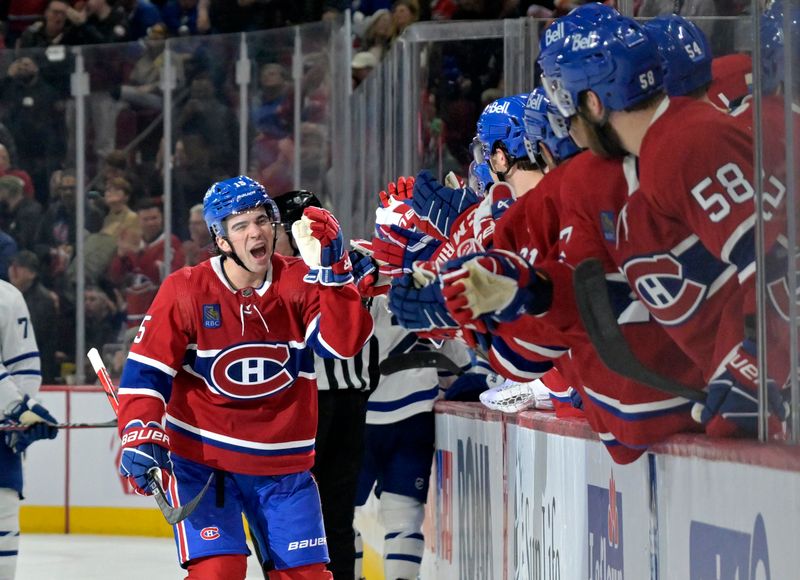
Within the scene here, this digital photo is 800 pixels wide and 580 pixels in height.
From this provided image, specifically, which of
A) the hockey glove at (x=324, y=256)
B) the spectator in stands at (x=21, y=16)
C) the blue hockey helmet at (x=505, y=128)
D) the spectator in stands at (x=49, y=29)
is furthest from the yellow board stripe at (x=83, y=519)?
the blue hockey helmet at (x=505, y=128)

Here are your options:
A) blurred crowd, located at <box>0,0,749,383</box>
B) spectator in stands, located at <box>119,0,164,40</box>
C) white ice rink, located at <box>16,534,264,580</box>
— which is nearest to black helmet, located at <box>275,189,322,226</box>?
white ice rink, located at <box>16,534,264,580</box>

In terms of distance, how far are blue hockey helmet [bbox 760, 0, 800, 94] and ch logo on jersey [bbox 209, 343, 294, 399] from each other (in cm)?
185

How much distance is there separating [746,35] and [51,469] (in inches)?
243

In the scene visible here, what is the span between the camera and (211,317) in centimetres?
329

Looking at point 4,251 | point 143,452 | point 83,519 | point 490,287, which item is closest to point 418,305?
point 490,287

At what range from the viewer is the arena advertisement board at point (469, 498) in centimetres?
348

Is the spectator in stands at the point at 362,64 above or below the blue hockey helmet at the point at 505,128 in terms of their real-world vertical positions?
above

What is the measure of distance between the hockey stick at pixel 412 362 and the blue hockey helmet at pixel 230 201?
Answer: 4.51 ft

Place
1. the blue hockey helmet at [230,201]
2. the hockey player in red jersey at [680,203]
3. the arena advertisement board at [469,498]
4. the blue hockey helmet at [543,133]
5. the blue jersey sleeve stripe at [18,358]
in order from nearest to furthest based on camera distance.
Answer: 1. the hockey player in red jersey at [680,203]
2. the blue hockey helmet at [543,133]
3. the blue hockey helmet at [230,201]
4. the arena advertisement board at [469,498]
5. the blue jersey sleeve stripe at [18,358]

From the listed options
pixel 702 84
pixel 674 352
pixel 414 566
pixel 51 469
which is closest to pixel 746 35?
pixel 702 84

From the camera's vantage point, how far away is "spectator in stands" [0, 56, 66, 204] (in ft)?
25.1

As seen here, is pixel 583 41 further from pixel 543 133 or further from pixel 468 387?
pixel 468 387

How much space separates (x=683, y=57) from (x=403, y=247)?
30.6 inches

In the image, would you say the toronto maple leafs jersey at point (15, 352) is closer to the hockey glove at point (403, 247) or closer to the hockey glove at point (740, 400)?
the hockey glove at point (403, 247)
